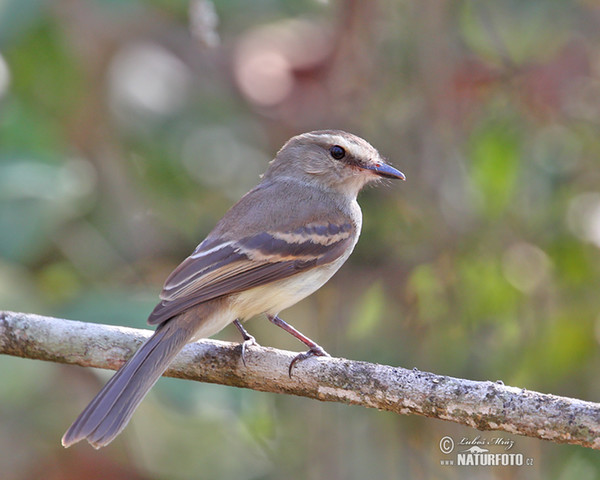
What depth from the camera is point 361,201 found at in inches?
234

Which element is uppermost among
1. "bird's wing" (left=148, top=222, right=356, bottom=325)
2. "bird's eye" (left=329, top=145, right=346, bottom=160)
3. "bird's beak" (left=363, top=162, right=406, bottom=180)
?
"bird's eye" (left=329, top=145, right=346, bottom=160)

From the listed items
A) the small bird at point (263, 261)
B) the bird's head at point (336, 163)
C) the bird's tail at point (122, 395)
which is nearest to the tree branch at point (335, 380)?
the small bird at point (263, 261)

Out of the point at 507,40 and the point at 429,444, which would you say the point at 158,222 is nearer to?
the point at 429,444

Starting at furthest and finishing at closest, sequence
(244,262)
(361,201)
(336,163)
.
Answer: (361,201) < (336,163) < (244,262)

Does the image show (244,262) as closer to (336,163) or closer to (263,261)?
(263,261)

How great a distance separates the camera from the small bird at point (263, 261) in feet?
12.0

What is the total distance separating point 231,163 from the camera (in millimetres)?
5895

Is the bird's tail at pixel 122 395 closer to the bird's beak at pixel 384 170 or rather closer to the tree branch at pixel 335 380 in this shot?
the tree branch at pixel 335 380

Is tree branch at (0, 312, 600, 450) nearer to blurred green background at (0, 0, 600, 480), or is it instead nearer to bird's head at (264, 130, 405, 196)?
blurred green background at (0, 0, 600, 480)

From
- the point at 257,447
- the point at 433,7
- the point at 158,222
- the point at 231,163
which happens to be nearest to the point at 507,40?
the point at 433,7

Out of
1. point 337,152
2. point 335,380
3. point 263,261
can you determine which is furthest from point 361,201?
point 335,380

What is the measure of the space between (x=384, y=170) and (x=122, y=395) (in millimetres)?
1939

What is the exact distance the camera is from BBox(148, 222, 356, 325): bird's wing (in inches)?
159

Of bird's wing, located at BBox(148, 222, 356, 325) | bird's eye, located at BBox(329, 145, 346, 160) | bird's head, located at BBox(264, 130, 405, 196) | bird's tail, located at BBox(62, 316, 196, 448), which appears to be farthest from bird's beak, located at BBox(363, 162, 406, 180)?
bird's tail, located at BBox(62, 316, 196, 448)
